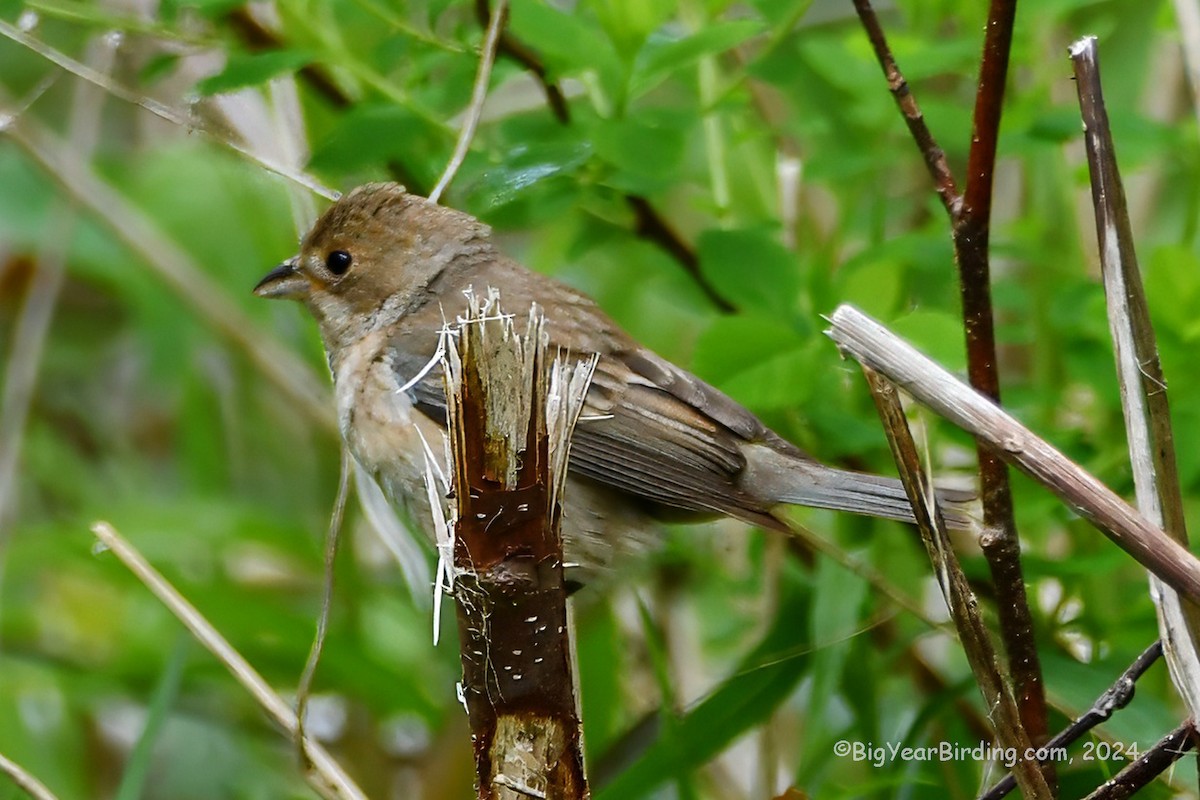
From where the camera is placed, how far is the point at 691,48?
2391mm

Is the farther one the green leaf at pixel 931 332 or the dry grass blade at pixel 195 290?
the dry grass blade at pixel 195 290

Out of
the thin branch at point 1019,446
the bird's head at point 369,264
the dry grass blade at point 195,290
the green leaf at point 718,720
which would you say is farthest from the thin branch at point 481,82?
the dry grass blade at point 195,290

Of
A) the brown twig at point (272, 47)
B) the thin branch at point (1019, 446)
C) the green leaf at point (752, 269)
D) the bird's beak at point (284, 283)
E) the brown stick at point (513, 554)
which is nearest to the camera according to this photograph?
the thin branch at point (1019, 446)

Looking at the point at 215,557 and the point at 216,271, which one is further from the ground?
the point at 216,271

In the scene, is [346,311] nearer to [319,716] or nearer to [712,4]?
[712,4]

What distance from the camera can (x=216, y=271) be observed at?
14.6 feet

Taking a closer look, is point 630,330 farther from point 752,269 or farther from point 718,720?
point 718,720

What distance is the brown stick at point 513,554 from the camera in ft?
5.78

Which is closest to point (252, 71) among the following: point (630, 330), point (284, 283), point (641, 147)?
point (641, 147)

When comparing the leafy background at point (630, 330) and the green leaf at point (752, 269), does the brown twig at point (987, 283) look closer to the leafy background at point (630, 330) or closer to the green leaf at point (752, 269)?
the leafy background at point (630, 330)

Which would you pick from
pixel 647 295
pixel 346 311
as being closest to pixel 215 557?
pixel 346 311

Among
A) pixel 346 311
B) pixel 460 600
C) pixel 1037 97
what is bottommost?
pixel 460 600

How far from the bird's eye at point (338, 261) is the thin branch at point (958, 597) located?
1663mm

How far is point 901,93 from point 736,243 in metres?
0.69
